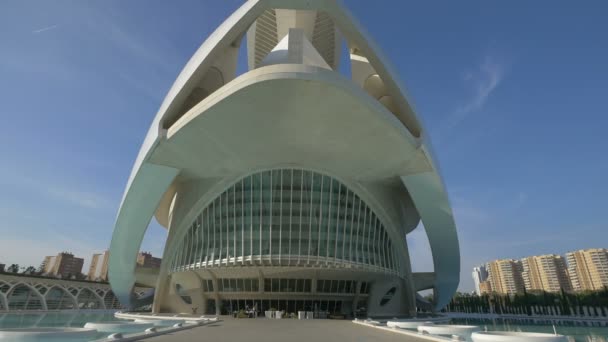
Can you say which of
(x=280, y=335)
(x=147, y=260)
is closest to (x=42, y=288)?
(x=147, y=260)

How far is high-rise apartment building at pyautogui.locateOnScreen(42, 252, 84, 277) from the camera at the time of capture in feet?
300

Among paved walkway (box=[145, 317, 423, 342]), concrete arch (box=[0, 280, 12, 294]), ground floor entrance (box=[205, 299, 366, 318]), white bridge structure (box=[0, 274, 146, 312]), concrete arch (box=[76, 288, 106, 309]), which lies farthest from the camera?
concrete arch (box=[76, 288, 106, 309])

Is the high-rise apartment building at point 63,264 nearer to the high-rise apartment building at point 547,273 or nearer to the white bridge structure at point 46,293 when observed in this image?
the white bridge structure at point 46,293

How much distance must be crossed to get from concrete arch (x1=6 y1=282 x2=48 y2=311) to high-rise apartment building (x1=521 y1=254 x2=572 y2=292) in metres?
96.3

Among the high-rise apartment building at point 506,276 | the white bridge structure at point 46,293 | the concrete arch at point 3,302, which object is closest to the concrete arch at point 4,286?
the white bridge structure at point 46,293

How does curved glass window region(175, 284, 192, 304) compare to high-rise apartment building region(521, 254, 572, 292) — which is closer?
curved glass window region(175, 284, 192, 304)

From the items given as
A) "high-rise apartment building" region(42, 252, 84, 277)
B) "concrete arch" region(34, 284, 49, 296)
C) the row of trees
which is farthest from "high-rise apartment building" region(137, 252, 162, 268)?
the row of trees

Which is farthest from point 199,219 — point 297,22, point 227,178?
point 297,22

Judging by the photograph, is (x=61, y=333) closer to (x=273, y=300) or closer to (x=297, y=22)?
(x=273, y=300)

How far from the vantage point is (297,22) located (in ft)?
129

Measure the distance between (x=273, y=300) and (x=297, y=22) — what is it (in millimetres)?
29286

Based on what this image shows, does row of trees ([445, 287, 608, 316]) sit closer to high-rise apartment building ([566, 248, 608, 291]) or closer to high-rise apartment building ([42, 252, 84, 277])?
high-rise apartment building ([566, 248, 608, 291])

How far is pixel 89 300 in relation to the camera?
67000 millimetres

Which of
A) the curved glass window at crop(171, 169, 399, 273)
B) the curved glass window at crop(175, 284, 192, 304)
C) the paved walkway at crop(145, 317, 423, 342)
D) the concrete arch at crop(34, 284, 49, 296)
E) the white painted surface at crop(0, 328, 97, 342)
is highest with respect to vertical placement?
the curved glass window at crop(171, 169, 399, 273)
